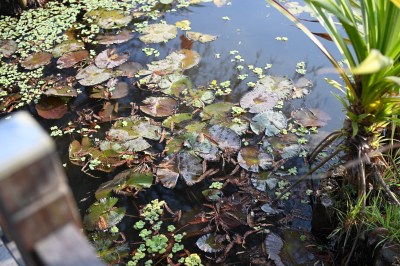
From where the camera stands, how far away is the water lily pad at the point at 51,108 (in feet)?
8.96

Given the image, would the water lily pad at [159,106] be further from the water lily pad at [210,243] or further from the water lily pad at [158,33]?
the water lily pad at [210,243]

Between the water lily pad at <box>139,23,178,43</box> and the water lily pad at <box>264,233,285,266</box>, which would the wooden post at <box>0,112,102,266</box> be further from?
the water lily pad at <box>139,23,178,43</box>

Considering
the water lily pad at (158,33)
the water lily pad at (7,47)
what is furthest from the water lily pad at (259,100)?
the water lily pad at (7,47)

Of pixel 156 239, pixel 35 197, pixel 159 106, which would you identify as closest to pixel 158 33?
pixel 159 106

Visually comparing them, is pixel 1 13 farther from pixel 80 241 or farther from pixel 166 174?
pixel 80 241

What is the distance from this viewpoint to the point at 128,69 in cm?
303

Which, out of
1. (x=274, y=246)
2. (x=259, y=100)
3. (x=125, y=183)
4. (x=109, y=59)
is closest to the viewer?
(x=274, y=246)

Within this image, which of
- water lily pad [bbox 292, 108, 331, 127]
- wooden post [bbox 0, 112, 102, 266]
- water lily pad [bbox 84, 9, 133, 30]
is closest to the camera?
wooden post [bbox 0, 112, 102, 266]

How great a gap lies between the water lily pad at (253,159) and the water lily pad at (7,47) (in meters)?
2.18

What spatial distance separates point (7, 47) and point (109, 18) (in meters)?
0.89

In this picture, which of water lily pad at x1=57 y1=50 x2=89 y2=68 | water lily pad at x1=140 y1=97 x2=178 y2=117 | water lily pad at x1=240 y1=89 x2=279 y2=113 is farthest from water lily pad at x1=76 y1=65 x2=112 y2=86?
water lily pad at x1=240 y1=89 x2=279 y2=113

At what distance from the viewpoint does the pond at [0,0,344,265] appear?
202 centimetres

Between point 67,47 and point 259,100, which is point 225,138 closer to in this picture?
point 259,100

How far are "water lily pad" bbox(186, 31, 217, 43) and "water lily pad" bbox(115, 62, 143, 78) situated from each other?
0.53 m
